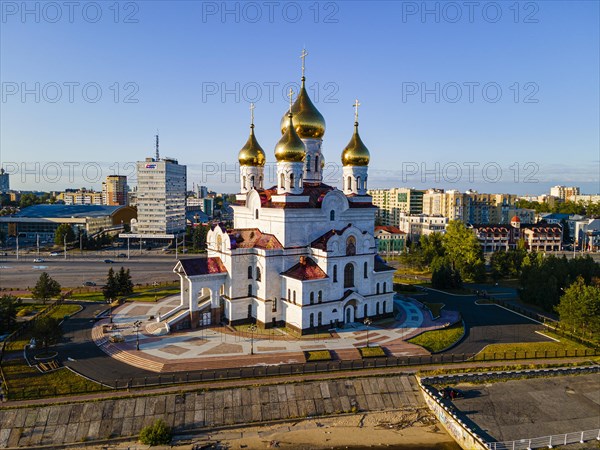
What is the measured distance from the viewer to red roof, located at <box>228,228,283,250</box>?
3934 centimetres

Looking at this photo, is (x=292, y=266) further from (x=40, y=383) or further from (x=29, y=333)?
(x=29, y=333)

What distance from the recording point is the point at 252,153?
47156 mm

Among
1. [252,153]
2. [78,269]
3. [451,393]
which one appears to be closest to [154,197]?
[78,269]

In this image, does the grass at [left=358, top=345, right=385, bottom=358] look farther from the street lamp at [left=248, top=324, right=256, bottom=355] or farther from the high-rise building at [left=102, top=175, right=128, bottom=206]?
the high-rise building at [left=102, top=175, right=128, bottom=206]

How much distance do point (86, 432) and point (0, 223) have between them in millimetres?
107026

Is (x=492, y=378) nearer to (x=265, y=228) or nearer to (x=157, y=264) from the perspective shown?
(x=265, y=228)

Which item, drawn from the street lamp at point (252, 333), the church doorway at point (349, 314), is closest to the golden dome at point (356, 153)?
the church doorway at point (349, 314)

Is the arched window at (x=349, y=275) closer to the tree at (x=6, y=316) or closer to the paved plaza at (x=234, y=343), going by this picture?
the paved plaza at (x=234, y=343)

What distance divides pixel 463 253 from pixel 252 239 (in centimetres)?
3570

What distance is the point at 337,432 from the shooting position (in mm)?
24766

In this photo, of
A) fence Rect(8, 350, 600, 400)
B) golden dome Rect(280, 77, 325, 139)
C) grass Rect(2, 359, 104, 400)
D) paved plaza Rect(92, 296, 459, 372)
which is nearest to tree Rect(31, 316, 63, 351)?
grass Rect(2, 359, 104, 400)

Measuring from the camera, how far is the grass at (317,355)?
3175 centimetres

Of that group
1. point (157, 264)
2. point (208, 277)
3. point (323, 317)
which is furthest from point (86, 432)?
point (157, 264)

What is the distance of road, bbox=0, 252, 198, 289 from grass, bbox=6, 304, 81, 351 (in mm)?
14677
